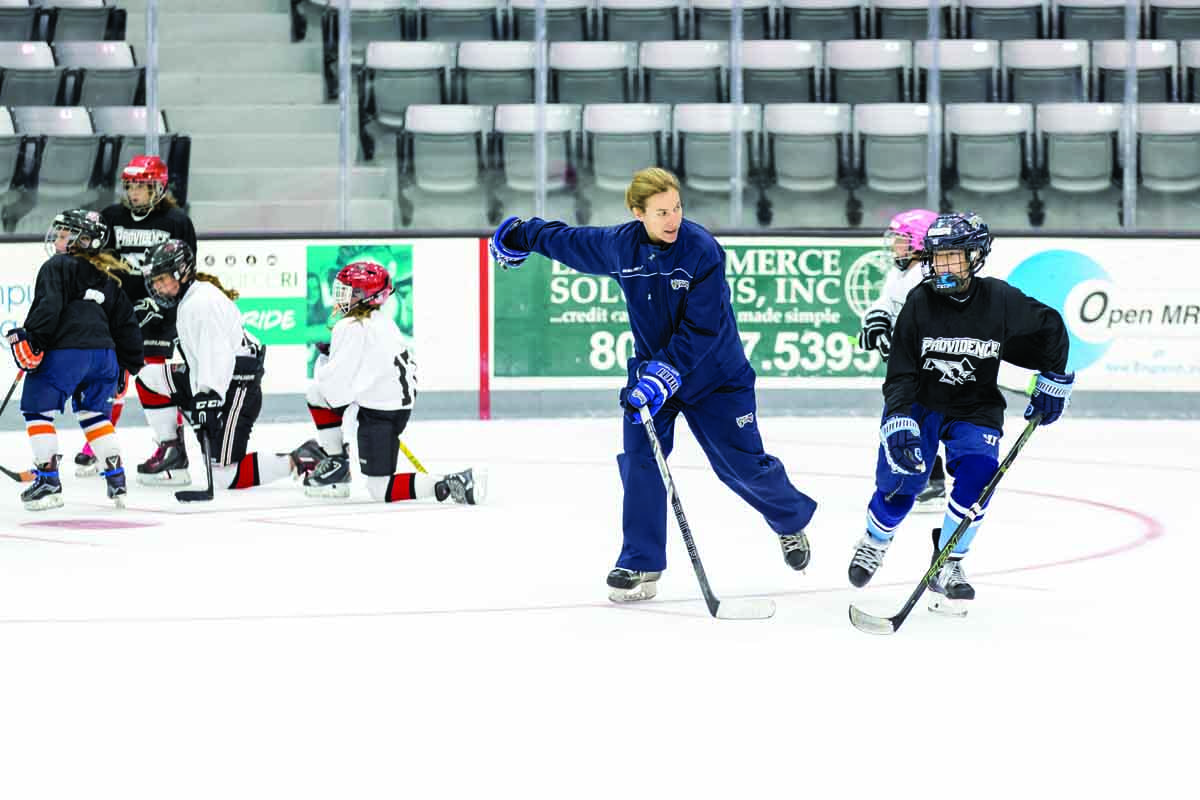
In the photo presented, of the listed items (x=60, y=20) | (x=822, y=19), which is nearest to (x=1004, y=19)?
(x=822, y=19)

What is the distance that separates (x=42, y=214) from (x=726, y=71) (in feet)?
13.3

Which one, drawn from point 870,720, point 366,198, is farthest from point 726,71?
point 870,720

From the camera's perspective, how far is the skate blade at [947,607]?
4445mm

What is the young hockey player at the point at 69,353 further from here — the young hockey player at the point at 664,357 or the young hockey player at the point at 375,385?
the young hockey player at the point at 664,357

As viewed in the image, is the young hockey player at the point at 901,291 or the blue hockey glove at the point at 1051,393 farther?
the young hockey player at the point at 901,291

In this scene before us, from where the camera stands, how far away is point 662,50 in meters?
10.7

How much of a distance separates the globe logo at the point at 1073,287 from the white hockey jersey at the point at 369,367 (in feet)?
15.3

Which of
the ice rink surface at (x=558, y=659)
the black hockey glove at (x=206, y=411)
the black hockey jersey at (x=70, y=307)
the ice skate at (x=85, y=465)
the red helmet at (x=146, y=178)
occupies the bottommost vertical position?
the ice rink surface at (x=558, y=659)

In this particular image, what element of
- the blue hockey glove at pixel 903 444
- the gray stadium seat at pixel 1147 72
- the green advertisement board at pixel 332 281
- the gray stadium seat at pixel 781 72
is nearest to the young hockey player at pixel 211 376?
the green advertisement board at pixel 332 281

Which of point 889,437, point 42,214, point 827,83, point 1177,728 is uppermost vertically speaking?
point 827,83

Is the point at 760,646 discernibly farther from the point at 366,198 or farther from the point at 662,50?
the point at 662,50

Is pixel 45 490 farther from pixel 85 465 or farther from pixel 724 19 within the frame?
pixel 724 19

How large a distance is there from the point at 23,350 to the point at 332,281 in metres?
3.46

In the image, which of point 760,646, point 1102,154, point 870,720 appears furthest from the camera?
point 1102,154
